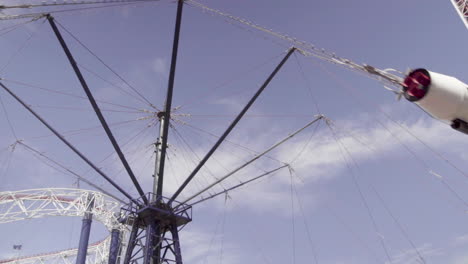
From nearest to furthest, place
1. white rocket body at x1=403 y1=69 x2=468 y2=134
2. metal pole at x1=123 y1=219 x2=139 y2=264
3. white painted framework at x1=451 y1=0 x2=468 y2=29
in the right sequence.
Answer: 1. white rocket body at x1=403 y1=69 x2=468 y2=134
2. metal pole at x1=123 y1=219 x2=139 y2=264
3. white painted framework at x1=451 y1=0 x2=468 y2=29

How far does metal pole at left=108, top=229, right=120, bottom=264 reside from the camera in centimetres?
5378

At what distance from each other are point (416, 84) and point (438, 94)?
21.5 inches

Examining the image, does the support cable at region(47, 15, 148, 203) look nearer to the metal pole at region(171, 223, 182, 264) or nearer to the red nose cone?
the metal pole at region(171, 223, 182, 264)

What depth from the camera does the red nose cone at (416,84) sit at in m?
9.02

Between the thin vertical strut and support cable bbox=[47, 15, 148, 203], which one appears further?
the thin vertical strut

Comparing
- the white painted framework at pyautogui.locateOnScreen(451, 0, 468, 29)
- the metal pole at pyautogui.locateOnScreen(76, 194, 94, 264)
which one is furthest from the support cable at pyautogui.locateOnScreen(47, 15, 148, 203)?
the white painted framework at pyautogui.locateOnScreen(451, 0, 468, 29)

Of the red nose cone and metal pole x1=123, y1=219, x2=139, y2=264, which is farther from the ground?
the red nose cone

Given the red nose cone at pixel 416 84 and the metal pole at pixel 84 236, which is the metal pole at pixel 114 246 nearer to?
the metal pole at pixel 84 236

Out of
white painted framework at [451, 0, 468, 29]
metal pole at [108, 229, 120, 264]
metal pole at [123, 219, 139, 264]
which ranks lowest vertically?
metal pole at [108, 229, 120, 264]

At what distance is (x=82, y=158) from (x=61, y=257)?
78.9 m

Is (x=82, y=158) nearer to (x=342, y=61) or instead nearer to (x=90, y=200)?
(x=342, y=61)

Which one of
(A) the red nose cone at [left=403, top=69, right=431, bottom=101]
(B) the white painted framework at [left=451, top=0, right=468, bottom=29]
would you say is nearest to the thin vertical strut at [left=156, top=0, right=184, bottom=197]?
(A) the red nose cone at [left=403, top=69, right=431, bottom=101]

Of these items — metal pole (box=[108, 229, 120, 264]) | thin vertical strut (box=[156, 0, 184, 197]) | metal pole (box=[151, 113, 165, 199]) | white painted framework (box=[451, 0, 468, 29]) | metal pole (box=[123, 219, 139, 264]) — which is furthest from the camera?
white painted framework (box=[451, 0, 468, 29])

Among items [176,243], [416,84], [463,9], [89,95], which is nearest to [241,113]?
[89,95]
